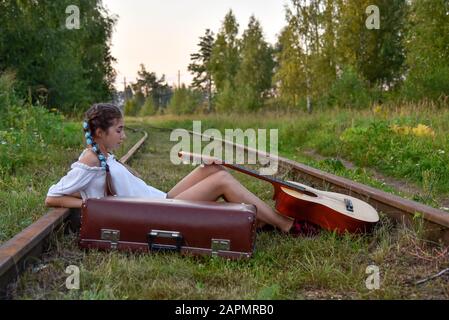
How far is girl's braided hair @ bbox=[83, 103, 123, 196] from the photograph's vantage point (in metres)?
3.26

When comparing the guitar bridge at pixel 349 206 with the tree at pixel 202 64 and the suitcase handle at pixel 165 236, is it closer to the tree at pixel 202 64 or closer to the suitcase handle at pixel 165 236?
the suitcase handle at pixel 165 236

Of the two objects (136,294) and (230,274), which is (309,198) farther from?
(136,294)

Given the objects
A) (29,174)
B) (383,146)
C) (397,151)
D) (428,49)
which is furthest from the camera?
(428,49)

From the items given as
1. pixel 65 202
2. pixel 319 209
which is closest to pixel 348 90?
pixel 319 209

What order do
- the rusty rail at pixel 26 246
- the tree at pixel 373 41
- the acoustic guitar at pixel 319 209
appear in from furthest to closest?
the tree at pixel 373 41, the acoustic guitar at pixel 319 209, the rusty rail at pixel 26 246

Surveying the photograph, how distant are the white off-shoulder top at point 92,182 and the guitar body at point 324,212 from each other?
99 cm

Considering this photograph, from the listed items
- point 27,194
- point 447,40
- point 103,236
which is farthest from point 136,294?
point 447,40

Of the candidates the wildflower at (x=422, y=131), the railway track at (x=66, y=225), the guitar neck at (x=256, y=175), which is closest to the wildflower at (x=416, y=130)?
the wildflower at (x=422, y=131)

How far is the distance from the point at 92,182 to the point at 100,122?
0.39 metres

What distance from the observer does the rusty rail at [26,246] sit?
223 cm

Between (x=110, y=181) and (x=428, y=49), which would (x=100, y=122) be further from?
(x=428, y=49)

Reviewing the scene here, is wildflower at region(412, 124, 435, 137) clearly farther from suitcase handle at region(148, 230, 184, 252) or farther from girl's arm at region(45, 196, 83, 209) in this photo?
girl's arm at region(45, 196, 83, 209)

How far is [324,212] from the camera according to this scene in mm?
3330

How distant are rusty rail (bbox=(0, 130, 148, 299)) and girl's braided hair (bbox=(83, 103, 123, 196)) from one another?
361mm
